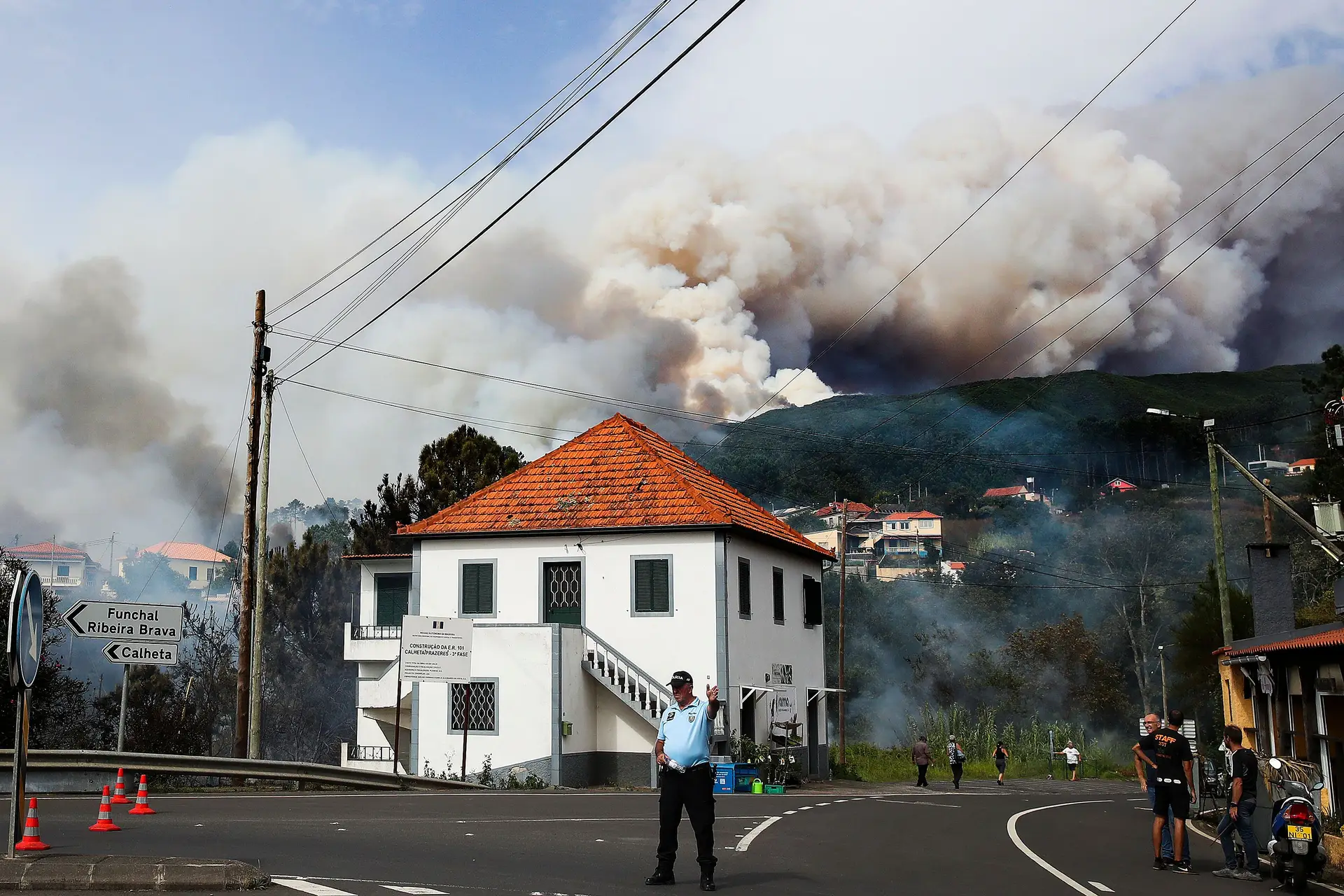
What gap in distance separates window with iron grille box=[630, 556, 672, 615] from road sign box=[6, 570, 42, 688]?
24520 mm

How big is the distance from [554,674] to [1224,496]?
106799mm

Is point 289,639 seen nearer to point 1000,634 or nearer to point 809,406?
point 1000,634

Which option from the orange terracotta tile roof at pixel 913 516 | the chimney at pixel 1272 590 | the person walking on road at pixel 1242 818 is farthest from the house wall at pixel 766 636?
the orange terracotta tile roof at pixel 913 516

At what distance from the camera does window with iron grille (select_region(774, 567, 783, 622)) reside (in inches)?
1503

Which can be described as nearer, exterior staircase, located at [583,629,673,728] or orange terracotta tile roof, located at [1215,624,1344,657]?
orange terracotta tile roof, located at [1215,624,1344,657]

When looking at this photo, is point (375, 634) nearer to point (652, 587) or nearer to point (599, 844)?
point (652, 587)

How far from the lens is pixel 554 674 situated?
32188 mm

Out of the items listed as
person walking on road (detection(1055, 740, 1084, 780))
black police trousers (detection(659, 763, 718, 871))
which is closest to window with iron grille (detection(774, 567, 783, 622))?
person walking on road (detection(1055, 740, 1084, 780))

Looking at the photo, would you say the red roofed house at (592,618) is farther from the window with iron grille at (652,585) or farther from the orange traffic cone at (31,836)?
the orange traffic cone at (31,836)

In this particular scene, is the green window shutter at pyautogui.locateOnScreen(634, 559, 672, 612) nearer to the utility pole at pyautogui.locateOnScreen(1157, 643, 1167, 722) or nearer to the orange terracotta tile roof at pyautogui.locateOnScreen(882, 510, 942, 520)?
the utility pole at pyautogui.locateOnScreen(1157, 643, 1167, 722)

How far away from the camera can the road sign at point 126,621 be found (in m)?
20.3

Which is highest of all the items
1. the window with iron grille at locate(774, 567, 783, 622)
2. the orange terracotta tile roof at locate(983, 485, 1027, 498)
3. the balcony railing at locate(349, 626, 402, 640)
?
the orange terracotta tile roof at locate(983, 485, 1027, 498)

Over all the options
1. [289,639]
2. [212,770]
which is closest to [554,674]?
[212,770]

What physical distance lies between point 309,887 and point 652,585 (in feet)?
80.2
